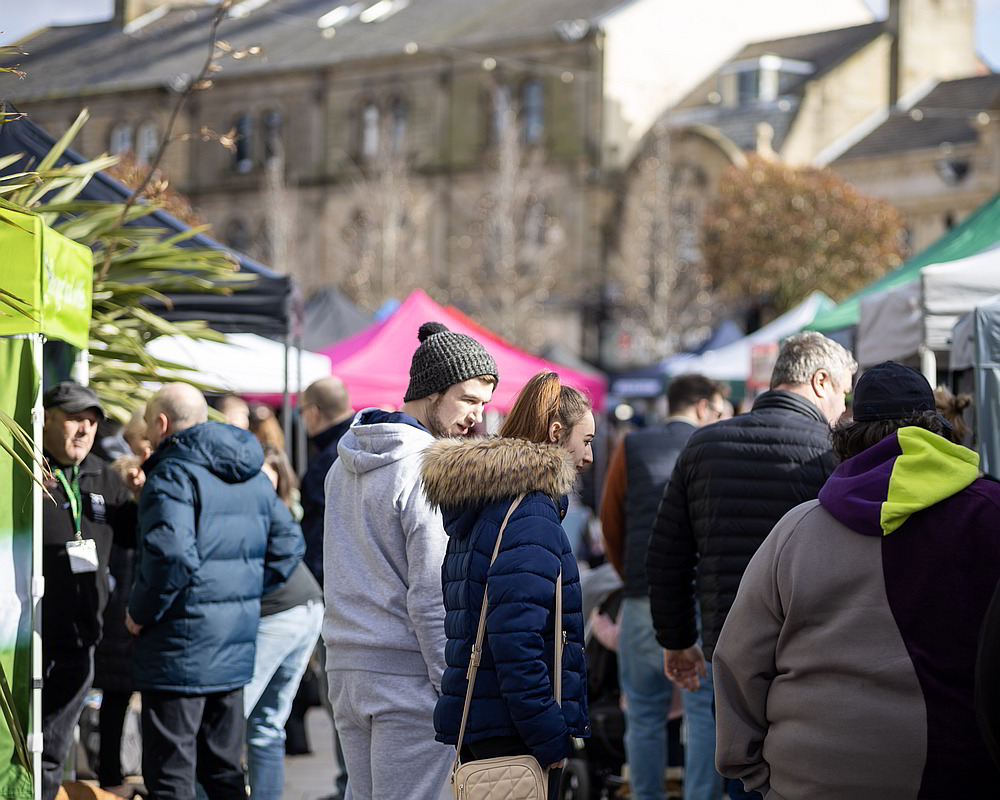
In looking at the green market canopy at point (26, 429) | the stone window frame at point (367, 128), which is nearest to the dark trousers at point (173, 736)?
the green market canopy at point (26, 429)

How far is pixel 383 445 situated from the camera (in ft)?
15.0

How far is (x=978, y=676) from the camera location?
300 cm

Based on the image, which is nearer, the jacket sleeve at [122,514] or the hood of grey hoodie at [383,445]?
the hood of grey hoodie at [383,445]

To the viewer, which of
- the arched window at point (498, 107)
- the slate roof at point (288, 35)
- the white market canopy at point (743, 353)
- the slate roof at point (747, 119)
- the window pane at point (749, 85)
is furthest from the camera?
the slate roof at point (288, 35)

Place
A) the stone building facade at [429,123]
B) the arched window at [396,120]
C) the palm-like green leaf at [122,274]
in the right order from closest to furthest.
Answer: the palm-like green leaf at [122,274]
the stone building facade at [429,123]
the arched window at [396,120]

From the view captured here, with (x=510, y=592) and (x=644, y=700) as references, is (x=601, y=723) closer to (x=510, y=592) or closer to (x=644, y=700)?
(x=644, y=700)

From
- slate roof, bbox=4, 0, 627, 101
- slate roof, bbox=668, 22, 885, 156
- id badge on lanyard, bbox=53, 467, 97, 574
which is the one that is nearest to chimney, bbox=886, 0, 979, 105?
slate roof, bbox=668, 22, 885, 156

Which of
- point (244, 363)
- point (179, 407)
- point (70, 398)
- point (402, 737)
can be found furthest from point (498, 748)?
point (244, 363)

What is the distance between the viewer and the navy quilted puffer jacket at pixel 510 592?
390 cm

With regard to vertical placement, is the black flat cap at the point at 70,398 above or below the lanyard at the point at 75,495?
above

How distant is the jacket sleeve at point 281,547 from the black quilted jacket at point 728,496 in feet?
5.19

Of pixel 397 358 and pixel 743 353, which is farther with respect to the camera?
pixel 743 353

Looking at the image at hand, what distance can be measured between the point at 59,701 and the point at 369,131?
43355mm

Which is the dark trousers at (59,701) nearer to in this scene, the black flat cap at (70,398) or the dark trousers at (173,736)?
the dark trousers at (173,736)
